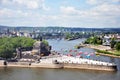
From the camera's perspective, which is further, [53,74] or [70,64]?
[70,64]

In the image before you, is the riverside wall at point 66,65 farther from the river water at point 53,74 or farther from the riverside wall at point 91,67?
the river water at point 53,74

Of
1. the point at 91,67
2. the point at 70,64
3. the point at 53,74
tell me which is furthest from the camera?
the point at 70,64

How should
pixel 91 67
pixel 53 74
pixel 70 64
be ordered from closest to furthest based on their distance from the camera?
pixel 53 74 → pixel 91 67 → pixel 70 64

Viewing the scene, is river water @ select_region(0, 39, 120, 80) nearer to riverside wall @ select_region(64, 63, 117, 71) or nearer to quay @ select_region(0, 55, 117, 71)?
riverside wall @ select_region(64, 63, 117, 71)

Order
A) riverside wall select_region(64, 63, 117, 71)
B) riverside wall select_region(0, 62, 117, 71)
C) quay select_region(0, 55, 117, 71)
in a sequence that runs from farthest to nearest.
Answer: quay select_region(0, 55, 117, 71) → riverside wall select_region(0, 62, 117, 71) → riverside wall select_region(64, 63, 117, 71)

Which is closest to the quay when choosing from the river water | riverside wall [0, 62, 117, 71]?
riverside wall [0, 62, 117, 71]

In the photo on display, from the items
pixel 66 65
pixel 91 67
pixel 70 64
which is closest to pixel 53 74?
pixel 66 65

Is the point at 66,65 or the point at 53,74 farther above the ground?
the point at 66,65

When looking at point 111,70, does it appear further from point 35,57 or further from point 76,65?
point 35,57

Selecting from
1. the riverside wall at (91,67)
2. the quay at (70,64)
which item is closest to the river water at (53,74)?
the riverside wall at (91,67)

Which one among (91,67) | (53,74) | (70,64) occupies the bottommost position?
(53,74)

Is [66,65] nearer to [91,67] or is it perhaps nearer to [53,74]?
[91,67]
